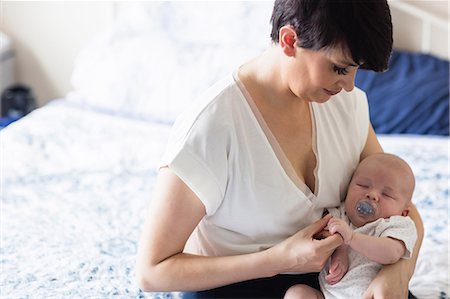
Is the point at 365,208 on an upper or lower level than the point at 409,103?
upper

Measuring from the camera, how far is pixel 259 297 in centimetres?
143

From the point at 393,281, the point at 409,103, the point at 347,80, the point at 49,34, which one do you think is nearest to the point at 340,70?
the point at 347,80

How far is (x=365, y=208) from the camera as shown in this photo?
4.71 ft

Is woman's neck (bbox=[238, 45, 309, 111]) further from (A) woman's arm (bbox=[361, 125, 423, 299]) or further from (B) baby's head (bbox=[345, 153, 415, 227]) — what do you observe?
(A) woman's arm (bbox=[361, 125, 423, 299])

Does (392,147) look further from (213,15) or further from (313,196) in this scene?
(313,196)

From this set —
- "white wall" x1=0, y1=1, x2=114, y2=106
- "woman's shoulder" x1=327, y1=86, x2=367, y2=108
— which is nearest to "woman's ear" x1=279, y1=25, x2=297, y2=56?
"woman's shoulder" x1=327, y1=86, x2=367, y2=108

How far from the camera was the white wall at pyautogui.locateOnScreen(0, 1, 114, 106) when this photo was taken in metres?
3.31

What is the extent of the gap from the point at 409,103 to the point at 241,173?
1506mm

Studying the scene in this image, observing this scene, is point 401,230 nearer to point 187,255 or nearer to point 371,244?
point 371,244

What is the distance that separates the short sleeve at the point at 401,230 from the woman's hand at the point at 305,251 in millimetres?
118

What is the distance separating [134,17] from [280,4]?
1.91m

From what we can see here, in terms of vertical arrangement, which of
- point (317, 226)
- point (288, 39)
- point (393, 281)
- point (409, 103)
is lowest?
point (409, 103)

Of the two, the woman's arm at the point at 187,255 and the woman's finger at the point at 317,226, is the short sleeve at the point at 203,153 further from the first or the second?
the woman's finger at the point at 317,226

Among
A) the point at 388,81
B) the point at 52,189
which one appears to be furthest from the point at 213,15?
the point at 52,189
